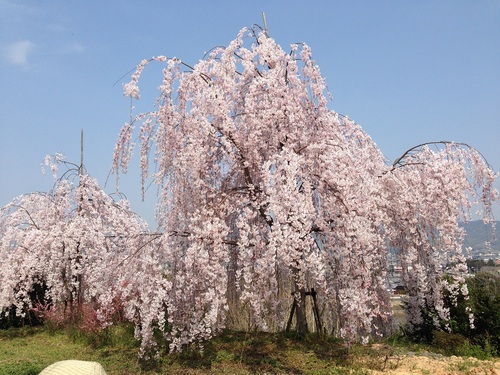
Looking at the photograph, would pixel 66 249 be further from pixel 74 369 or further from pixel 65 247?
pixel 74 369

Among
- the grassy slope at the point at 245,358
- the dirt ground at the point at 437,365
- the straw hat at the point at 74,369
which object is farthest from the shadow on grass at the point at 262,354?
the straw hat at the point at 74,369

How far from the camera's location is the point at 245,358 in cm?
799

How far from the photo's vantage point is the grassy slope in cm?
757

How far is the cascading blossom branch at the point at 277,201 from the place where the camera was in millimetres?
7641

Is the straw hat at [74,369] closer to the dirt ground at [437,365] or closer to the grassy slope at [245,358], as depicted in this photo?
the grassy slope at [245,358]

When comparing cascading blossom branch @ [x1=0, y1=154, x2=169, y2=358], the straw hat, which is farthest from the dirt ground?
cascading blossom branch @ [x1=0, y1=154, x2=169, y2=358]

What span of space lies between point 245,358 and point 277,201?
9.32ft

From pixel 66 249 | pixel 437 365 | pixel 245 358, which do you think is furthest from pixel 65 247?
pixel 437 365

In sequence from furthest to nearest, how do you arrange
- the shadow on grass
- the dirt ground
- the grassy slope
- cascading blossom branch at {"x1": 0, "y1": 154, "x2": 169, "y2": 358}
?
cascading blossom branch at {"x1": 0, "y1": 154, "x2": 169, "y2": 358} → the shadow on grass → the grassy slope → the dirt ground

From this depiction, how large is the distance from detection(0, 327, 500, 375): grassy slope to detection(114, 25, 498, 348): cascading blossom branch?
1.32ft

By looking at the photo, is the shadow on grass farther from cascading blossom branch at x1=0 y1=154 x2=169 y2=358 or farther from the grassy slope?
cascading blossom branch at x1=0 y1=154 x2=169 y2=358

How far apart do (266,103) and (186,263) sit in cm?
321

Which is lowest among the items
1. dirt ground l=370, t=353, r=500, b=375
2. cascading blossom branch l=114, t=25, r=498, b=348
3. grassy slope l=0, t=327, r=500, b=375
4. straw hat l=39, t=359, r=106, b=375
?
dirt ground l=370, t=353, r=500, b=375

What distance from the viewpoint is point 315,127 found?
9.05m
